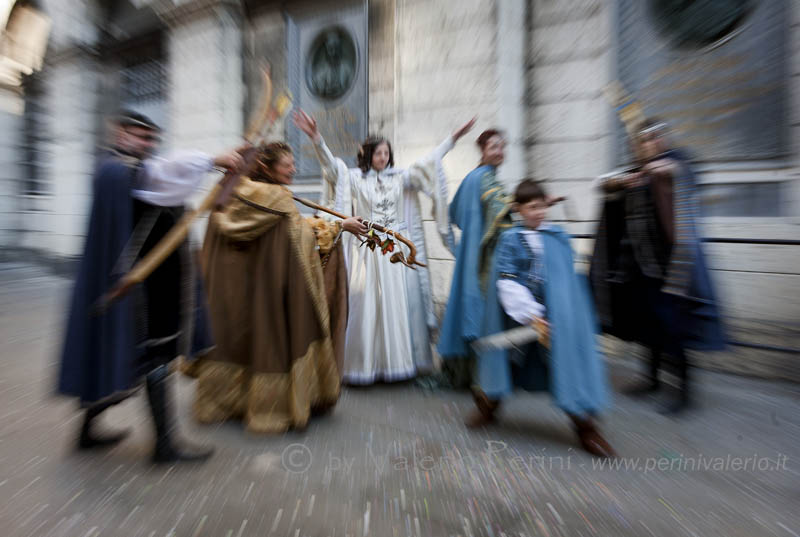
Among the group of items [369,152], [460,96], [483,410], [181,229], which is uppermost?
[460,96]

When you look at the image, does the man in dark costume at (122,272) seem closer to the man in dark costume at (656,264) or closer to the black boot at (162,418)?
the black boot at (162,418)

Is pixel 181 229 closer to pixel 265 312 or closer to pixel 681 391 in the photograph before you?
pixel 265 312

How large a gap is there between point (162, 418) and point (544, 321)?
6.55 feet

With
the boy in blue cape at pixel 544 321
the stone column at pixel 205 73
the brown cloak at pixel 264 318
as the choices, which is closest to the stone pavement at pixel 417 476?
the brown cloak at pixel 264 318

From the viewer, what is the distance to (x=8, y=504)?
1.87m

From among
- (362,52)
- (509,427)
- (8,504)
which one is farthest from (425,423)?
(362,52)

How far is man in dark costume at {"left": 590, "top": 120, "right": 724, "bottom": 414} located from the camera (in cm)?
279

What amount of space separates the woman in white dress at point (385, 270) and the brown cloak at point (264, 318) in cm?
79

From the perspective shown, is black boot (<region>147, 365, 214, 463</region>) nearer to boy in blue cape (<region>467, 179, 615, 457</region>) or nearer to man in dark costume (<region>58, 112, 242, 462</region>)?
man in dark costume (<region>58, 112, 242, 462</region>)

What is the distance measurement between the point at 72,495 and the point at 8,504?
233 mm

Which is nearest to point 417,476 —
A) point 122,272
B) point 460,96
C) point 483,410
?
point 483,410

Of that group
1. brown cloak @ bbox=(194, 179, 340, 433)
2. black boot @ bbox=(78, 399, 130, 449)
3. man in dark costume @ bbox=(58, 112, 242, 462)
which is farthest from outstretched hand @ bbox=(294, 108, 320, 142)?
black boot @ bbox=(78, 399, 130, 449)

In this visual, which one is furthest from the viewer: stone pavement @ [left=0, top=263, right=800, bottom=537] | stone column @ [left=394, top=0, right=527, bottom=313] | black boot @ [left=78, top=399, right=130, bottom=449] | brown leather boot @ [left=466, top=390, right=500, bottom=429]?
stone column @ [left=394, top=0, right=527, bottom=313]

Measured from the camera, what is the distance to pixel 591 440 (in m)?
2.34
